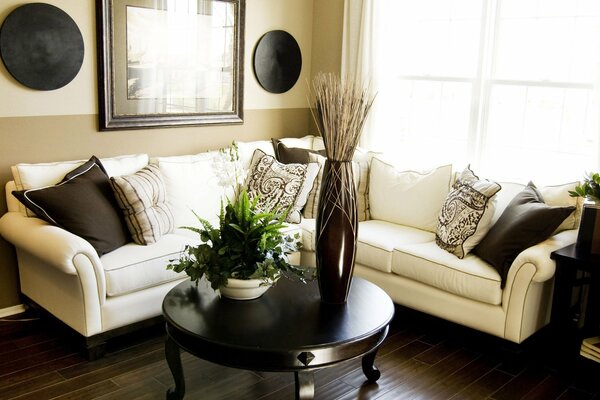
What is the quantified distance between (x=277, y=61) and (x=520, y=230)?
256 cm

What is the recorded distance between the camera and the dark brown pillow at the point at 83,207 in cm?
320

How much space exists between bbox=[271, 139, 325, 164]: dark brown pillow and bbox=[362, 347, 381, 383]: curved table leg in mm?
1705

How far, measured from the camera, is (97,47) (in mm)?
3826

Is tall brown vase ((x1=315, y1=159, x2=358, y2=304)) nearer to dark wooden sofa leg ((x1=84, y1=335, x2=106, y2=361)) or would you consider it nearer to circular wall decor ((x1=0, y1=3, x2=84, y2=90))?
dark wooden sofa leg ((x1=84, y1=335, x2=106, y2=361))

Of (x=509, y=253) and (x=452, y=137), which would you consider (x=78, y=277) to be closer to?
(x=509, y=253)

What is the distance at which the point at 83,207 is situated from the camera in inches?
A: 128

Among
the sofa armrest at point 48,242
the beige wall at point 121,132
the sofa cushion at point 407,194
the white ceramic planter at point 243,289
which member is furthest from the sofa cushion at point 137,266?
the sofa cushion at point 407,194

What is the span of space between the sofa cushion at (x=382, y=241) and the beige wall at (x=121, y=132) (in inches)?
56.6

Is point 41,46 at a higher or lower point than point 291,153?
higher

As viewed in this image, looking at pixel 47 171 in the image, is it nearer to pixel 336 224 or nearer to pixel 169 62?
pixel 169 62

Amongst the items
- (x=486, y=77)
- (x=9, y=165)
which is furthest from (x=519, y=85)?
(x=9, y=165)

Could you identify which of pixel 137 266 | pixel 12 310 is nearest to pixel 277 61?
pixel 137 266

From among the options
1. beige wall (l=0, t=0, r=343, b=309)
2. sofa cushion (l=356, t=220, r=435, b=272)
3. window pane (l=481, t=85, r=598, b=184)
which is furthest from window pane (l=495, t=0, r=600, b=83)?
beige wall (l=0, t=0, r=343, b=309)

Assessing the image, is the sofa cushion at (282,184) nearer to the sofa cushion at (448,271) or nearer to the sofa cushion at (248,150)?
the sofa cushion at (248,150)
